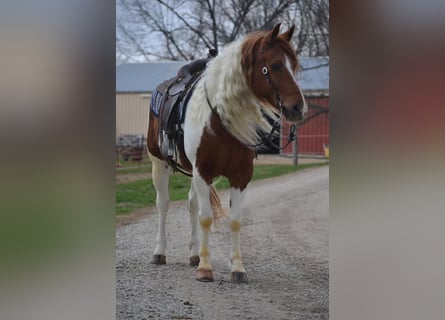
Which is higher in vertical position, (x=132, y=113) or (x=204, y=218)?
(x=132, y=113)

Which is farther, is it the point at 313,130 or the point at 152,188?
the point at 152,188

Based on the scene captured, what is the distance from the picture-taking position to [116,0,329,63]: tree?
103 cm

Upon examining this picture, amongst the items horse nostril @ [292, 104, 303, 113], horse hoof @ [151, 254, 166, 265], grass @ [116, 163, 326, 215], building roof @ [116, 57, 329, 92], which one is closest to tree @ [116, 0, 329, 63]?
building roof @ [116, 57, 329, 92]

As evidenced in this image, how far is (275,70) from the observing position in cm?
103

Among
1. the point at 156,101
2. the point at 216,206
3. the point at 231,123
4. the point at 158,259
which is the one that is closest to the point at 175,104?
the point at 156,101

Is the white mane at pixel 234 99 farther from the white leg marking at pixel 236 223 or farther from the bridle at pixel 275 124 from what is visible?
the white leg marking at pixel 236 223

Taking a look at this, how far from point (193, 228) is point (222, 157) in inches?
7.1

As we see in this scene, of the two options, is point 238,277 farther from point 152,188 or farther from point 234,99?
point 234,99
